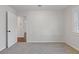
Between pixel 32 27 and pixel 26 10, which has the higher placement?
pixel 26 10

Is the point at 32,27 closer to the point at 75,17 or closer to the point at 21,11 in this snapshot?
the point at 21,11

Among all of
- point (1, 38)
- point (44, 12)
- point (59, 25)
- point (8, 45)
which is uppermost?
point (44, 12)

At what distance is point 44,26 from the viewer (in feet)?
27.1

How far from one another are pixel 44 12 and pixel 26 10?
3.83ft

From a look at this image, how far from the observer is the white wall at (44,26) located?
26.9ft

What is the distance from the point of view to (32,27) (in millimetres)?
8250

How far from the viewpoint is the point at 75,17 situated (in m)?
5.91

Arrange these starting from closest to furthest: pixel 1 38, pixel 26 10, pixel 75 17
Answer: pixel 1 38 → pixel 75 17 → pixel 26 10

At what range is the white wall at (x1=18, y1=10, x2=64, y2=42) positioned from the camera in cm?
820
